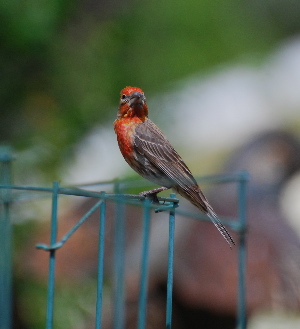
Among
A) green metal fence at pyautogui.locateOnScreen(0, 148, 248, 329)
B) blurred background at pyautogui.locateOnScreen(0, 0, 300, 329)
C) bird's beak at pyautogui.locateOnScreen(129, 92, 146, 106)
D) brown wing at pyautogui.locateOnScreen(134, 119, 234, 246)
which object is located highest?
blurred background at pyautogui.locateOnScreen(0, 0, 300, 329)

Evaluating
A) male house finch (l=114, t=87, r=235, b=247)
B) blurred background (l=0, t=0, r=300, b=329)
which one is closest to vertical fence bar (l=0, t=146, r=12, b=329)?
male house finch (l=114, t=87, r=235, b=247)

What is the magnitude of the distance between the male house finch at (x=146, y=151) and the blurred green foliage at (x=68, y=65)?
150 cm

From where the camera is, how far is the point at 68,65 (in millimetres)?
6156

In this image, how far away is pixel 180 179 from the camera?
4.60 meters

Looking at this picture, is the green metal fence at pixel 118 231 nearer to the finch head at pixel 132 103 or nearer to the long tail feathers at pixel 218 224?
the long tail feathers at pixel 218 224

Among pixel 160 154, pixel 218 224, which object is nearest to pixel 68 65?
pixel 160 154

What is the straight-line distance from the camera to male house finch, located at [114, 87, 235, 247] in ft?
14.6

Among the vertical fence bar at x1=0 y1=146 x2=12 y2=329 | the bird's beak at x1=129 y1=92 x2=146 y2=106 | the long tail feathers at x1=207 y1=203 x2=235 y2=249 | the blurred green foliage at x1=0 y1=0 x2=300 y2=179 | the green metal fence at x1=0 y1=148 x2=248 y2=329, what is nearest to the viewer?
the green metal fence at x1=0 y1=148 x2=248 y2=329

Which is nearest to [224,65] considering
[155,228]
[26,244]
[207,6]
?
[207,6]

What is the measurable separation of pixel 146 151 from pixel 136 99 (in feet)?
1.09

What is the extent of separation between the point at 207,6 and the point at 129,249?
20.3 ft

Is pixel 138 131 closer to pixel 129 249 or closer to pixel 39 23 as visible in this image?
pixel 39 23

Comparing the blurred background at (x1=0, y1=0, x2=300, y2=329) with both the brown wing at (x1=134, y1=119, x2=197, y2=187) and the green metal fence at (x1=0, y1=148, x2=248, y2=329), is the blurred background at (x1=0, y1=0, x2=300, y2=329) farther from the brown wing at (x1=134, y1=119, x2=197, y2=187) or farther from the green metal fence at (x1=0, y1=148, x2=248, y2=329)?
the brown wing at (x1=134, y1=119, x2=197, y2=187)

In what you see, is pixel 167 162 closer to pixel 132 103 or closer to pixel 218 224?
pixel 132 103
